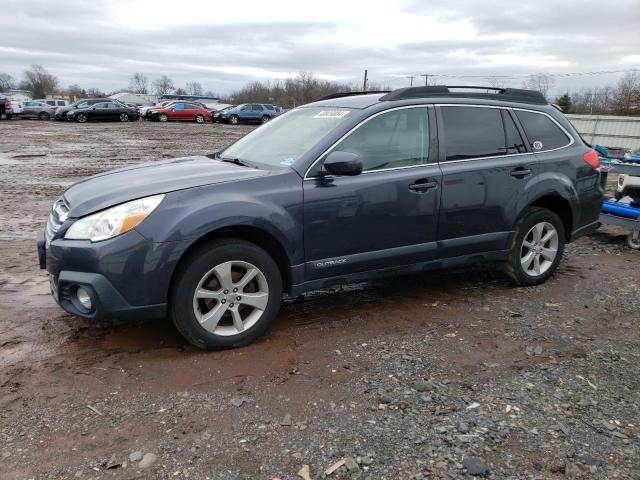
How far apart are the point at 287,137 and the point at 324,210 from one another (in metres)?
0.95

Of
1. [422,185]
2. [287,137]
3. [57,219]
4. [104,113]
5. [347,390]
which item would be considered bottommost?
[347,390]

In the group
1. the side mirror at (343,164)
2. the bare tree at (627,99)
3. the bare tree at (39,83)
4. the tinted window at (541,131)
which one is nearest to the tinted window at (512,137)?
the tinted window at (541,131)

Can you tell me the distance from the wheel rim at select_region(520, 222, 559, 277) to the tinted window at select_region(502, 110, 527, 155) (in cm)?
75

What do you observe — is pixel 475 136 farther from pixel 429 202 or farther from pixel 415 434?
pixel 415 434

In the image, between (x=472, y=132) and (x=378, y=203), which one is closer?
(x=378, y=203)

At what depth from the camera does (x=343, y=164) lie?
3902 mm

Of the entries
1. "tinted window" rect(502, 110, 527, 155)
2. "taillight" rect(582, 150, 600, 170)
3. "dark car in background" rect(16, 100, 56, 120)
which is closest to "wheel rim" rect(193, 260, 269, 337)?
"tinted window" rect(502, 110, 527, 155)

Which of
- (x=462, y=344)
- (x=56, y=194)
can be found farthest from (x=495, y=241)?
(x=56, y=194)

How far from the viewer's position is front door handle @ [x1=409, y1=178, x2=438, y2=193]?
4.38 m

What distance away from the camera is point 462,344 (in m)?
4.08

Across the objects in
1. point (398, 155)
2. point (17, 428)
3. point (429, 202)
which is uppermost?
point (398, 155)

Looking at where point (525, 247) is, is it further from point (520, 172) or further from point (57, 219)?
point (57, 219)

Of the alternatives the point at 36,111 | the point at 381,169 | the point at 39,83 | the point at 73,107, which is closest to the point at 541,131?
the point at 381,169

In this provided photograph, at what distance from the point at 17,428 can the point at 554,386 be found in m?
3.18
